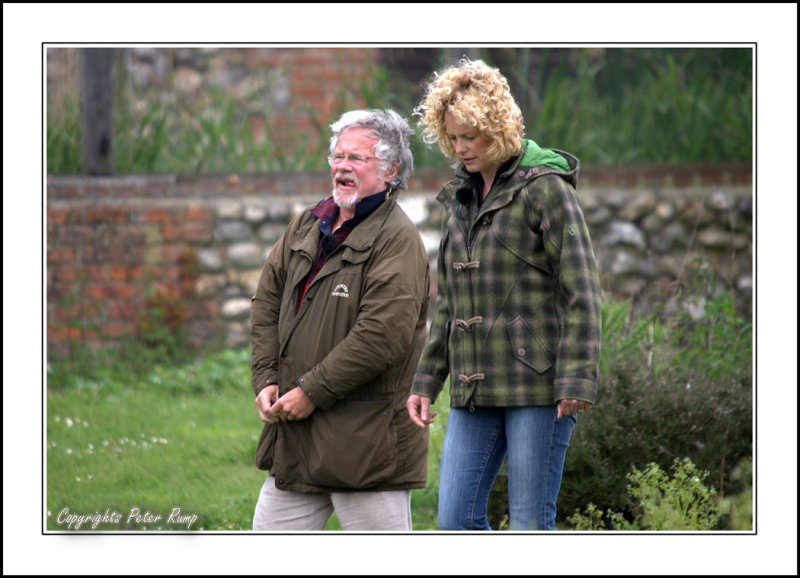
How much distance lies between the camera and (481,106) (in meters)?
2.95

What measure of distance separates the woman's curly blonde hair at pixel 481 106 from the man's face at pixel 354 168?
266 millimetres

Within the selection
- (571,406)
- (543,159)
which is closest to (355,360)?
(571,406)

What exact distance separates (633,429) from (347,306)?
1.70 metres

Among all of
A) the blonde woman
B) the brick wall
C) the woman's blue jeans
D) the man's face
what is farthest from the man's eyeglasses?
the brick wall

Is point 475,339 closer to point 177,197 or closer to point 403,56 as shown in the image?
point 177,197

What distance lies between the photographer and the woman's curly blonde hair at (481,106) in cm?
295

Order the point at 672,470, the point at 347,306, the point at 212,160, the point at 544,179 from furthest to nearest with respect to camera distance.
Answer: the point at 212,160
the point at 672,470
the point at 347,306
the point at 544,179

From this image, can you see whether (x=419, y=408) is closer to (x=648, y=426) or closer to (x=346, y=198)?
(x=346, y=198)

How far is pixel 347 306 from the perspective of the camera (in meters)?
3.19

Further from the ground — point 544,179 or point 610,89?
point 610,89

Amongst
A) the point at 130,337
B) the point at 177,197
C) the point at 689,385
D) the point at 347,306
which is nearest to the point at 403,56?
the point at 177,197

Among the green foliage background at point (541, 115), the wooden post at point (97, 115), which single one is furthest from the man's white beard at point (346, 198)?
the wooden post at point (97, 115)

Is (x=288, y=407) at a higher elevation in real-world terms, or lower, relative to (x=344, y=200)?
lower

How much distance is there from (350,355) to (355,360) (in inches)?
0.9
